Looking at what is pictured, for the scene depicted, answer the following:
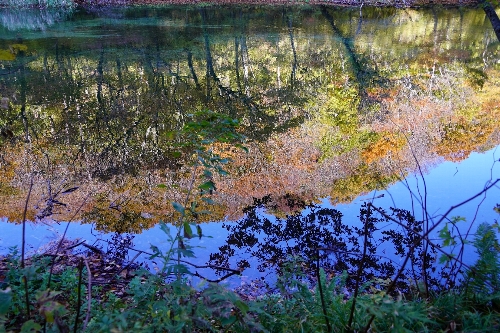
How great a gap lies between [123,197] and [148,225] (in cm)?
68

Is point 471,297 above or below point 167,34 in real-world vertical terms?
below

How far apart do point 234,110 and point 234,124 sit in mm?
5276

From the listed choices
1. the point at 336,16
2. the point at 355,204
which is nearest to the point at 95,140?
the point at 355,204

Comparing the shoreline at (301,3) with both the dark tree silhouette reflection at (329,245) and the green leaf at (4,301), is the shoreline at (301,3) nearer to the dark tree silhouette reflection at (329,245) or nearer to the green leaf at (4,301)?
the dark tree silhouette reflection at (329,245)

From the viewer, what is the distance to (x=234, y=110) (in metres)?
7.75

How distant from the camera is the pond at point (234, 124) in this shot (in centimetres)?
441

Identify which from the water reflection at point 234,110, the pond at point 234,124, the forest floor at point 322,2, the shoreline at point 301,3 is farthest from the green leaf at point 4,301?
the forest floor at point 322,2

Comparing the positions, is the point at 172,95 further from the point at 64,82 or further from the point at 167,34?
the point at 167,34

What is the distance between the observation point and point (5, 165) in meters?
5.49

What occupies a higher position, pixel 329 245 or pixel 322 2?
pixel 322 2

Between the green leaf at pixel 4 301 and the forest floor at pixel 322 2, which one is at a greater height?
the forest floor at pixel 322 2

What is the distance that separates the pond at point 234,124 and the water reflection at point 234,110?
0.03 m

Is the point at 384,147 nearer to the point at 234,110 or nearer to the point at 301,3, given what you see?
the point at 234,110

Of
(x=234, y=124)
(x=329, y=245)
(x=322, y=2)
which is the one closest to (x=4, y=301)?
(x=234, y=124)
